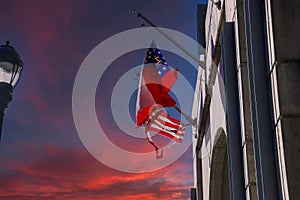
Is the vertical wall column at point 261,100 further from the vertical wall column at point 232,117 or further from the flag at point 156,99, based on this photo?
the flag at point 156,99

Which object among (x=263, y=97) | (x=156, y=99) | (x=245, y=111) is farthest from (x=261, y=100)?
(x=156, y=99)

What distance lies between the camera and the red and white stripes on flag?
14.2 meters

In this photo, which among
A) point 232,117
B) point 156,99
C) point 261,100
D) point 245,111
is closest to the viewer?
point 261,100

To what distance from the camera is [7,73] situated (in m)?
6.12

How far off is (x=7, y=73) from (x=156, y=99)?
25.0 ft

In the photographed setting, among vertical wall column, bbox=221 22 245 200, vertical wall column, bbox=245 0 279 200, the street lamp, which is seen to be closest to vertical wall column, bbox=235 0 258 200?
vertical wall column, bbox=221 22 245 200

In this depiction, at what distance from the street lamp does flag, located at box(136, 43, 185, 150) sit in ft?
24.6

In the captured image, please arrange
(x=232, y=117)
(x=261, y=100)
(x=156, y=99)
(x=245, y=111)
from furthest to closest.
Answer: (x=156, y=99) < (x=232, y=117) < (x=245, y=111) < (x=261, y=100)

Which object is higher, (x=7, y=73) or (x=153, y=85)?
(x=153, y=85)

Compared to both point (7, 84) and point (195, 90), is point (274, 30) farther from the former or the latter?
point (195, 90)

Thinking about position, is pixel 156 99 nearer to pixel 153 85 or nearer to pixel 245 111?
pixel 153 85

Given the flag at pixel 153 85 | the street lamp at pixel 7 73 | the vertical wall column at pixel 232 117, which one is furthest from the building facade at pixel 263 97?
the flag at pixel 153 85

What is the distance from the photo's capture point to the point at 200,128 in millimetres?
15602

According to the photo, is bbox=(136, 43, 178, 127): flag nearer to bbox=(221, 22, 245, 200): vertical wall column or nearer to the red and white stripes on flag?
the red and white stripes on flag
